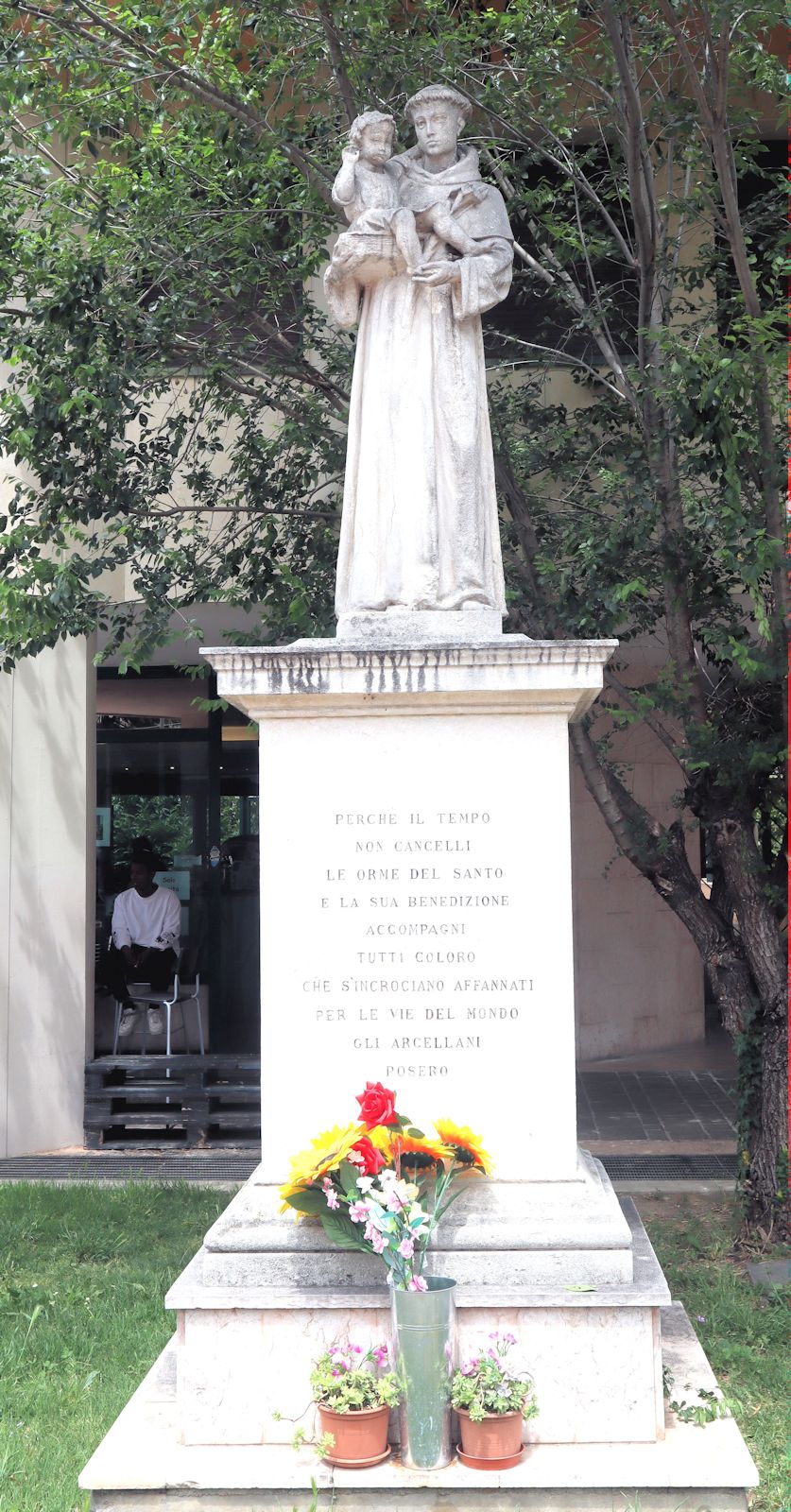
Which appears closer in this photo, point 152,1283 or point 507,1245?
point 507,1245

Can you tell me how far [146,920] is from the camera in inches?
428

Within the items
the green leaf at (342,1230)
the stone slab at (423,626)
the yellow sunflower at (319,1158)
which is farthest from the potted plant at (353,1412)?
the stone slab at (423,626)

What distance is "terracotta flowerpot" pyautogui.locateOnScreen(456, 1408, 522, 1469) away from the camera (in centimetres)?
379

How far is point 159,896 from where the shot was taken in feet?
35.9

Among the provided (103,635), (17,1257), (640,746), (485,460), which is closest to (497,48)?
(485,460)

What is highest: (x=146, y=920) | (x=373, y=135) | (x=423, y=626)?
(x=373, y=135)

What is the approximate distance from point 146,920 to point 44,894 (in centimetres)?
135

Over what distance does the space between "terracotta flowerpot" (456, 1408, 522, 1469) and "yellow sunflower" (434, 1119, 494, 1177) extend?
0.66m

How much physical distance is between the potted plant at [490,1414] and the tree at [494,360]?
3.24m

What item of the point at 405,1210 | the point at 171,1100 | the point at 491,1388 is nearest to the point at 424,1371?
the point at 491,1388

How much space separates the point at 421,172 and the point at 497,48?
3.85m

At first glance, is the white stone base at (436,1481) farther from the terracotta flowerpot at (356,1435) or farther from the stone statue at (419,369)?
the stone statue at (419,369)

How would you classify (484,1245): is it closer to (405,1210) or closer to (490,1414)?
(405,1210)

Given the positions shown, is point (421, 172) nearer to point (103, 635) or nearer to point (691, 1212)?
point (691, 1212)
